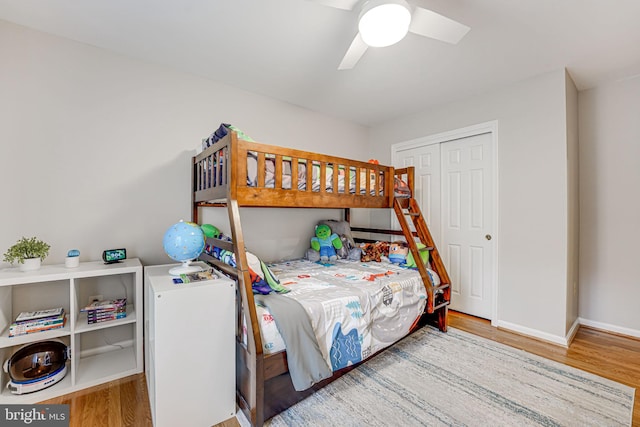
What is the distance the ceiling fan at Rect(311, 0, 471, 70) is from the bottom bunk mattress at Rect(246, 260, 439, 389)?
1.67m

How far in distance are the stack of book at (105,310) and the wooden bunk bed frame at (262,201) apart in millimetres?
668

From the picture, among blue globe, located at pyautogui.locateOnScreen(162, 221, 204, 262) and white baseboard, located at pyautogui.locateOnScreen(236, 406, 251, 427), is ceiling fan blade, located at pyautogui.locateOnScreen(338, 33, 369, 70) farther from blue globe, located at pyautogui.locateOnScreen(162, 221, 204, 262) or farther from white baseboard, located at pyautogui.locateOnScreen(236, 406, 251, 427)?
white baseboard, located at pyautogui.locateOnScreen(236, 406, 251, 427)

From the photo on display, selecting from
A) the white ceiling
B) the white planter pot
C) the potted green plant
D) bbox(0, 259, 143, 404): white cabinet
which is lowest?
bbox(0, 259, 143, 404): white cabinet

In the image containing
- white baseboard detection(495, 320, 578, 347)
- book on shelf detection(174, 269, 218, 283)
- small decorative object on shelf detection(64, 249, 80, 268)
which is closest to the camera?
book on shelf detection(174, 269, 218, 283)

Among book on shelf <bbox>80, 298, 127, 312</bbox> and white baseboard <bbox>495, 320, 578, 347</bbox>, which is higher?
book on shelf <bbox>80, 298, 127, 312</bbox>

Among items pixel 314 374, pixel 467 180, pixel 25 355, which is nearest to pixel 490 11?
pixel 467 180

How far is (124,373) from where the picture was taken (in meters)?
1.97

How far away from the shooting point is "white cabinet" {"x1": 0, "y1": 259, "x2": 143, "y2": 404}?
5.64 ft

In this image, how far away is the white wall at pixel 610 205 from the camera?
268 centimetres

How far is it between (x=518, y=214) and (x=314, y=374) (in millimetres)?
2514

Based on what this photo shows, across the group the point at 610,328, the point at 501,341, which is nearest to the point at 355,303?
the point at 501,341

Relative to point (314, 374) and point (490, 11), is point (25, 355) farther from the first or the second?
point (490, 11)

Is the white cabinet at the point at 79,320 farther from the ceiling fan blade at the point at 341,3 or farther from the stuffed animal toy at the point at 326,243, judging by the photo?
the ceiling fan blade at the point at 341,3

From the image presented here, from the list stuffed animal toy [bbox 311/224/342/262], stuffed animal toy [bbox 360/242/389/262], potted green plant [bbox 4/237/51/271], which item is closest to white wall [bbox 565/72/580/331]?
stuffed animal toy [bbox 360/242/389/262]
